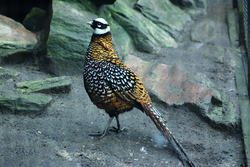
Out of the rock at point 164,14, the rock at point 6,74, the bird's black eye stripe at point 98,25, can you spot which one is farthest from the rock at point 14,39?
the rock at point 164,14

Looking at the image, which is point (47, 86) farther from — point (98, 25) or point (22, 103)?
point (98, 25)

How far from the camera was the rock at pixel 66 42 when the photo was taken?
16.2 feet

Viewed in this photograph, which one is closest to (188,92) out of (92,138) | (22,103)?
(92,138)

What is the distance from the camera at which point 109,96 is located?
10.4 feet

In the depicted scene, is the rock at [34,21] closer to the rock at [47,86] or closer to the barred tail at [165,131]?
the rock at [47,86]

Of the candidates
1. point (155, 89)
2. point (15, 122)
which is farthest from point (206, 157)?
point (15, 122)

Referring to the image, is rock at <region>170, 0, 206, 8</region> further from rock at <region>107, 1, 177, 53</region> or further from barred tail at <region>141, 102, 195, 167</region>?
barred tail at <region>141, 102, 195, 167</region>

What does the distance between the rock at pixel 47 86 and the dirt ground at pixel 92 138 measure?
4.2 inches

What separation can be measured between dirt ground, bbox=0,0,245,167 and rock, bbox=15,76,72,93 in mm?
106

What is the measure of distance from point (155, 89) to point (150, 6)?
14.5 feet

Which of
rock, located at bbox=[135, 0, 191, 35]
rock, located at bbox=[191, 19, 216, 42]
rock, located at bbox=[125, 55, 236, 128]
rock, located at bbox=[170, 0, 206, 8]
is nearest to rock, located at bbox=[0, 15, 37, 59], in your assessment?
rock, located at bbox=[125, 55, 236, 128]

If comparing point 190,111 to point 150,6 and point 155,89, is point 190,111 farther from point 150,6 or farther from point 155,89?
point 150,6

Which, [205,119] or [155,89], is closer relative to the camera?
[205,119]

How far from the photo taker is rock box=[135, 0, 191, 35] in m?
A: 7.85
